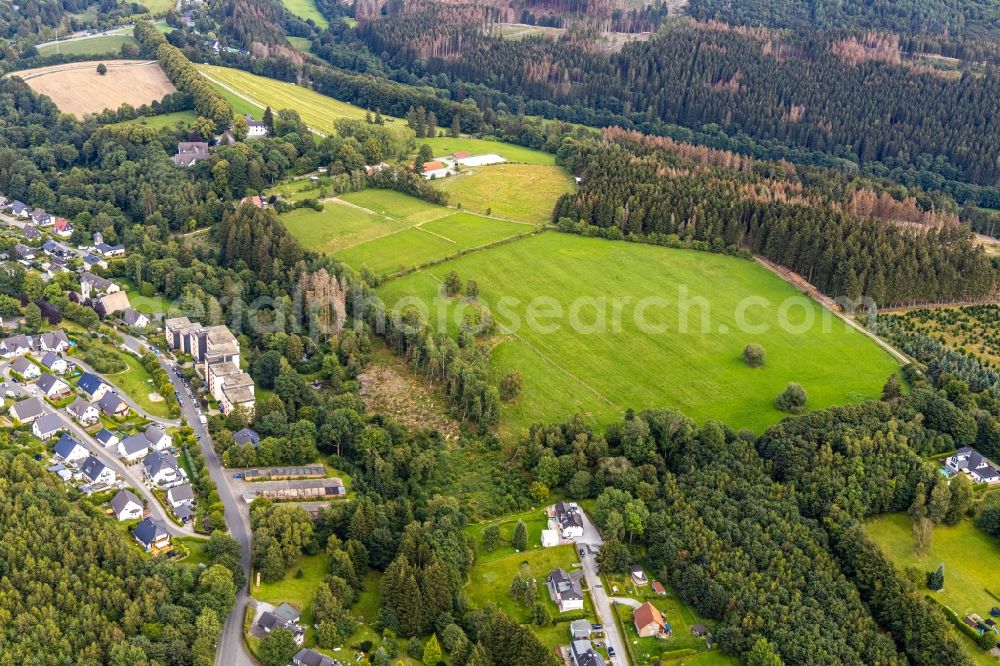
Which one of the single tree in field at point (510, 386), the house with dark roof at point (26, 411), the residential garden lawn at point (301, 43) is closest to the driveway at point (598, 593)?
the single tree in field at point (510, 386)

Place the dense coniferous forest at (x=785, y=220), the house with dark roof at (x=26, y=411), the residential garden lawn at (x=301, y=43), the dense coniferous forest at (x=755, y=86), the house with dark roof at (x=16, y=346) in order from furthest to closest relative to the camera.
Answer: the residential garden lawn at (x=301, y=43)
the dense coniferous forest at (x=755, y=86)
the dense coniferous forest at (x=785, y=220)
the house with dark roof at (x=16, y=346)
the house with dark roof at (x=26, y=411)

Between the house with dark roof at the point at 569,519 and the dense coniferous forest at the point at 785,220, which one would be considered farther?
the dense coniferous forest at the point at 785,220

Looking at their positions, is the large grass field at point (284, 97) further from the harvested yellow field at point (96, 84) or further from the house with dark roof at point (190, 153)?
the house with dark roof at point (190, 153)

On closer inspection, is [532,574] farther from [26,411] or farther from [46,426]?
[26,411]

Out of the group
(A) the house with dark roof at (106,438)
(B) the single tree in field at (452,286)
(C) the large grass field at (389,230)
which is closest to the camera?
(A) the house with dark roof at (106,438)

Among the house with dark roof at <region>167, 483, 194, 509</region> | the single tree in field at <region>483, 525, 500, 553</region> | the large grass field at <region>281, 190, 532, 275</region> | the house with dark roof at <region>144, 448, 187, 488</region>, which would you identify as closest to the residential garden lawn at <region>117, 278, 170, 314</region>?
the large grass field at <region>281, 190, 532, 275</region>

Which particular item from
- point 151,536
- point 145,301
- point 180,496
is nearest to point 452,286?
point 145,301

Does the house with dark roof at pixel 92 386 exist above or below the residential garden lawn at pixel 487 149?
below
